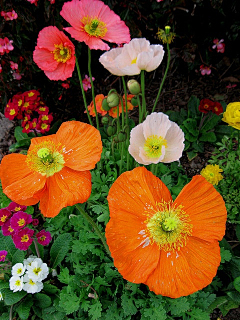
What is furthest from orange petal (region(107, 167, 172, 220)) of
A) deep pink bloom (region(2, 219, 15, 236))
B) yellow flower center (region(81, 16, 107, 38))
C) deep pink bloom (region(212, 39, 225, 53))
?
deep pink bloom (region(212, 39, 225, 53))

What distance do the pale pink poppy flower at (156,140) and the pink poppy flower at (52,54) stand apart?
52 cm

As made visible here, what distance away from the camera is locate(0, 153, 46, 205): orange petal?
1.13 metres

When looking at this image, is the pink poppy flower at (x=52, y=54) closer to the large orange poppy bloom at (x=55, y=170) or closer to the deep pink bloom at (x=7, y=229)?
the large orange poppy bloom at (x=55, y=170)

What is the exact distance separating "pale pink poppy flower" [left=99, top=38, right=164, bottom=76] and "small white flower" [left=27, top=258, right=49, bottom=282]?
1.21 m

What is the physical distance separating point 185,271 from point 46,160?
68 centimetres

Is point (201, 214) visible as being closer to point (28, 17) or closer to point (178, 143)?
point (178, 143)

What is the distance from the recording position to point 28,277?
5.82ft

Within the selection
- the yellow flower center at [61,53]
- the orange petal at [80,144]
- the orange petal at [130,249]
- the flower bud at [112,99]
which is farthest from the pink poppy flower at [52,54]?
the orange petal at [130,249]

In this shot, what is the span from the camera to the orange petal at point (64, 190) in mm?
1106

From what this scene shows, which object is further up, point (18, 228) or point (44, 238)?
point (18, 228)

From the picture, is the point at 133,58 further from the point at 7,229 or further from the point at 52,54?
the point at 7,229

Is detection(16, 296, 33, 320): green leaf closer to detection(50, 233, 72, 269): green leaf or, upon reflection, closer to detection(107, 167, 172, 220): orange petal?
detection(50, 233, 72, 269): green leaf

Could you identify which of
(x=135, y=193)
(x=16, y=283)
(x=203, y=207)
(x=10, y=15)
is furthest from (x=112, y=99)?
(x=10, y=15)

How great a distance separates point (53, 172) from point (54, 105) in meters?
2.01
